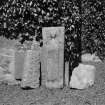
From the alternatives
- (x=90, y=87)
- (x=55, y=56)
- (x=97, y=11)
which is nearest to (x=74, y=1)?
(x=97, y=11)

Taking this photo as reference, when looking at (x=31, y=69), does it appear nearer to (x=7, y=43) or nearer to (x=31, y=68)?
(x=31, y=68)

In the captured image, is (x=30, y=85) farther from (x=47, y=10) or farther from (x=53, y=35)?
(x=47, y=10)

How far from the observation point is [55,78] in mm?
5090

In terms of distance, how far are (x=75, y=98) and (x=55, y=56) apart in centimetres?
78

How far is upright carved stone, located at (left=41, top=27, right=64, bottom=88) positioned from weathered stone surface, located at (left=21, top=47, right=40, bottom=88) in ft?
0.60

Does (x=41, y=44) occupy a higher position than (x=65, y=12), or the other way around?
(x=65, y=12)

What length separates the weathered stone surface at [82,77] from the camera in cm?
512

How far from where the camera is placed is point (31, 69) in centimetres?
505

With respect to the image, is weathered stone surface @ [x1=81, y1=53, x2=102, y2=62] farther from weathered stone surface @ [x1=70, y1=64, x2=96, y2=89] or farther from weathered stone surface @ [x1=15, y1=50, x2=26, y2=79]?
weathered stone surface @ [x1=15, y1=50, x2=26, y2=79]

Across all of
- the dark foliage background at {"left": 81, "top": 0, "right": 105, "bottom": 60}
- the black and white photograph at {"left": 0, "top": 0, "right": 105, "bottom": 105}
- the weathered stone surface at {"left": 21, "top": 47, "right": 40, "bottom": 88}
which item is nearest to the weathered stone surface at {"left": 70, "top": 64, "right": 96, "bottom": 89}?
the black and white photograph at {"left": 0, "top": 0, "right": 105, "bottom": 105}

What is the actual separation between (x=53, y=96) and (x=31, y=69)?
582 mm

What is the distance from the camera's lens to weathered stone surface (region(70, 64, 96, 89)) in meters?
5.12

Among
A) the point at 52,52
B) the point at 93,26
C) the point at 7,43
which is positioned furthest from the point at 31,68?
the point at 93,26

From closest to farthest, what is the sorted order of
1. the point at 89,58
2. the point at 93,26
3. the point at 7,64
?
the point at 7,64
the point at 93,26
the point at 89,58
